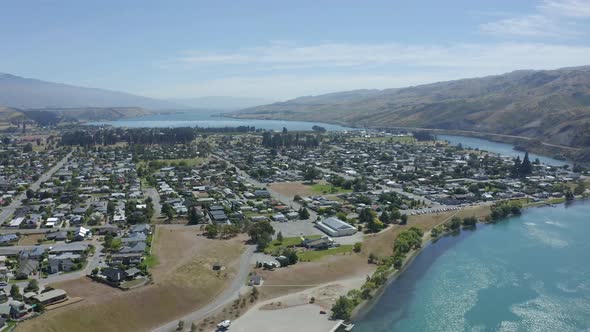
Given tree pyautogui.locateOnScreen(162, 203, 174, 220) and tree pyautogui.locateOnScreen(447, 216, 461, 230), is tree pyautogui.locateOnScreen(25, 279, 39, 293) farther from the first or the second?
tree pyautogui.locateOnScreen(447, 216, 461, 230)

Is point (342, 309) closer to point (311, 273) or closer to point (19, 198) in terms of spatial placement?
point (311, 273)

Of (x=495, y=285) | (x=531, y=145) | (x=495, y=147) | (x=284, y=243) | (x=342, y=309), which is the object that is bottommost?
(x=495, y=285)

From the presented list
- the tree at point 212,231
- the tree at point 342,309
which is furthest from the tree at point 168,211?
the tree at point 342,309

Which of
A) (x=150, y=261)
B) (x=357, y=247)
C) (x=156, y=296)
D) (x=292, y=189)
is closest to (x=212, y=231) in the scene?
(x=150, y=261)

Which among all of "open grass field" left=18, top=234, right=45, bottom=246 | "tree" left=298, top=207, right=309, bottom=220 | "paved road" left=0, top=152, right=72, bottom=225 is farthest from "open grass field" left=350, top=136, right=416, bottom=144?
"open grass field" left=18, top=234, right=45, bottom=246

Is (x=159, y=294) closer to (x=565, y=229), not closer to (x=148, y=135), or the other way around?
(x=565, y=229)

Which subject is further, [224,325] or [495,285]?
[495,285]
